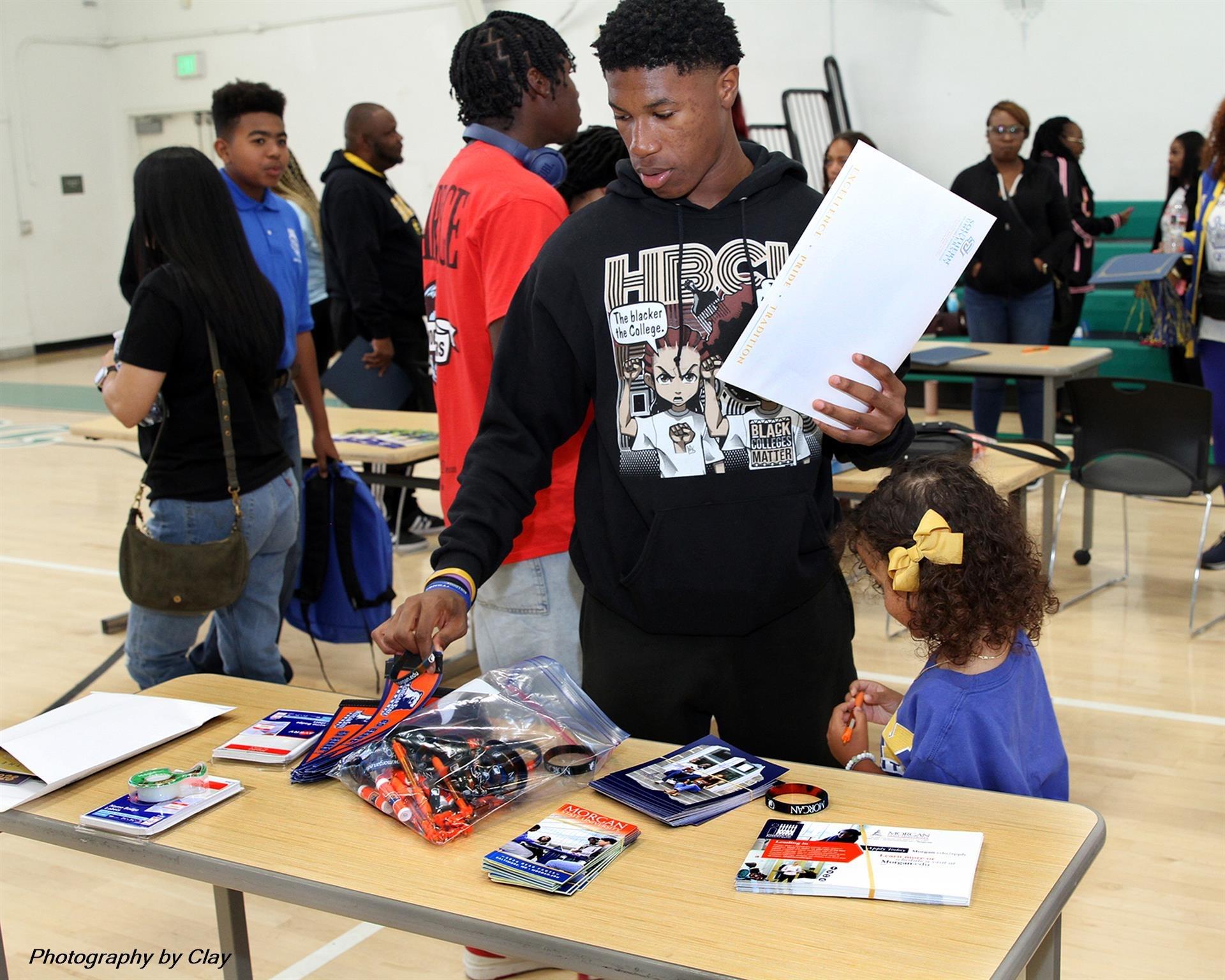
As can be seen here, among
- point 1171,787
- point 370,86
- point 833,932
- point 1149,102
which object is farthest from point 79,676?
point 370,86

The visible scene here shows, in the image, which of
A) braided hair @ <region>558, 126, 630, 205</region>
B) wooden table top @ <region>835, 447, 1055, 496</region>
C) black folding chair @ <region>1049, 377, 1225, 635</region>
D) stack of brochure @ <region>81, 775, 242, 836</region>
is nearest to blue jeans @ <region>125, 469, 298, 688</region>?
braided hair @ <region>558, 126, 630, 205</region>

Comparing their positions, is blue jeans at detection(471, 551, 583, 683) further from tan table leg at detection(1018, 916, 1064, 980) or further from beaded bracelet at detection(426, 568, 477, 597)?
tan table leg at detection(1018, 916, 1064, 980)

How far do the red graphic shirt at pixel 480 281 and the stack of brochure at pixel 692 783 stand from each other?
21.1 inches

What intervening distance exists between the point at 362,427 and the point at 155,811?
10.3 ft

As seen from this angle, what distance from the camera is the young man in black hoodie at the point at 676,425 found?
65.3 inches

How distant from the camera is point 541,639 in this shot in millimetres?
2104

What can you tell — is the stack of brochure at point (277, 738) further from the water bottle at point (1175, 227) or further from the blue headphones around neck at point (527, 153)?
the water bottle at point (1175, 227)

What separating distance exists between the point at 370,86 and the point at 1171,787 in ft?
34.1

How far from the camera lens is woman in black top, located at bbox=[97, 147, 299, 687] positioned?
9.35ft

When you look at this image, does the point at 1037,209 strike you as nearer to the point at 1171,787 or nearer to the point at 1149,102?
the point at 1149,102

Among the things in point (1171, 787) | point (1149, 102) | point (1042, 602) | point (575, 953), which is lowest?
point (1171, 787)

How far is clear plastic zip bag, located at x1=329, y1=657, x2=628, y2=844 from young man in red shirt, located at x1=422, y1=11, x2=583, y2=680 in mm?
378

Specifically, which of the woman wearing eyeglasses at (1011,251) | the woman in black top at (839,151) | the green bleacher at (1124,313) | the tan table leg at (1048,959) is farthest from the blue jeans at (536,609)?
the green bleacher at (1124,313)

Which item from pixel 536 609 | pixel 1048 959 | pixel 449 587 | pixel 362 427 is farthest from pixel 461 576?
pixel 362 427
